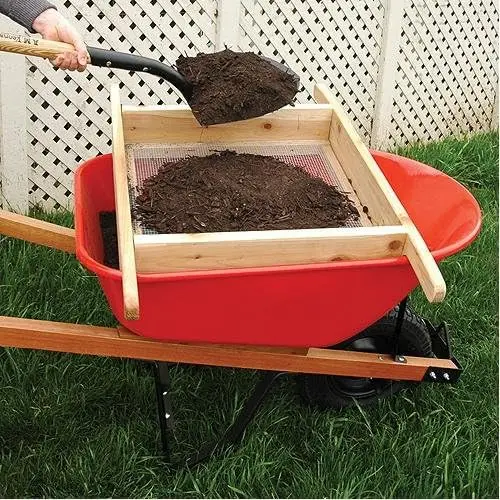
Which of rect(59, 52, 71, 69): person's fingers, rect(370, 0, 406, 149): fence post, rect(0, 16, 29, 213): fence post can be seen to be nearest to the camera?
rect(59, 52, 71, 69): person's fingers

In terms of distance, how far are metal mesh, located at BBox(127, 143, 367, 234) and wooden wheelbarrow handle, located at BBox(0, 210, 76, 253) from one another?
29cm

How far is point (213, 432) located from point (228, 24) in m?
2.20

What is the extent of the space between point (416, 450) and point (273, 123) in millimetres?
1213

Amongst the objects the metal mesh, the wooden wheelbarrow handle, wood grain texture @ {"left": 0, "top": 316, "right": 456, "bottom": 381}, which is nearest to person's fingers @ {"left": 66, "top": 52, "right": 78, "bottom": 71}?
the metal mesh

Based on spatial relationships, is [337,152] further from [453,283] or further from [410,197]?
[453,283]

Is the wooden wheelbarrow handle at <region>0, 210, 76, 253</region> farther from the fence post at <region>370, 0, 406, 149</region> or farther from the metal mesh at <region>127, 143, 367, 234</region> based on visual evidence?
the fence post at <region>370, 0, 406, 149</region>

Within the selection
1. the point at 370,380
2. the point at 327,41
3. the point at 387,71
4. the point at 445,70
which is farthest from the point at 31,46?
the point at 445,70

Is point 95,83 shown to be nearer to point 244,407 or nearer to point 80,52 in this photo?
point 80,52

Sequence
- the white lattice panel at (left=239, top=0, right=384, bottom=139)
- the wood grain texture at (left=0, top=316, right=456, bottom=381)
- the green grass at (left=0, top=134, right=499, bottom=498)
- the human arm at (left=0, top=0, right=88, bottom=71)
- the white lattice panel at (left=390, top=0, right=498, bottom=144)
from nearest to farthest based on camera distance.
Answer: the wood grain texture at (left=0, top=316, right=456, bottom=381) → the human arm at (left=0, top=0, right=88, bottom=71) → the green grass at (left=0, top=134, right=499, bottom=498) → the white lattice panel at (left=239, top=0, right=384, bottom=139) → the white lattice panel at (left=390, top=0, right=498, bottom=144)

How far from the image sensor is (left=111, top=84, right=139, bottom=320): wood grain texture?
1790 millimetres

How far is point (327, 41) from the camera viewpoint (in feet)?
14.6

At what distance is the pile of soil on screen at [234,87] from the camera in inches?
99.3

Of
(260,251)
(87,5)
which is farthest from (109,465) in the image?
(87,5)

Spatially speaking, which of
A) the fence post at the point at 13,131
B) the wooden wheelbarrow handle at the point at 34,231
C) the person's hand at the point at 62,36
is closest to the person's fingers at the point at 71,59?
the person's hand at the point at 62,36
